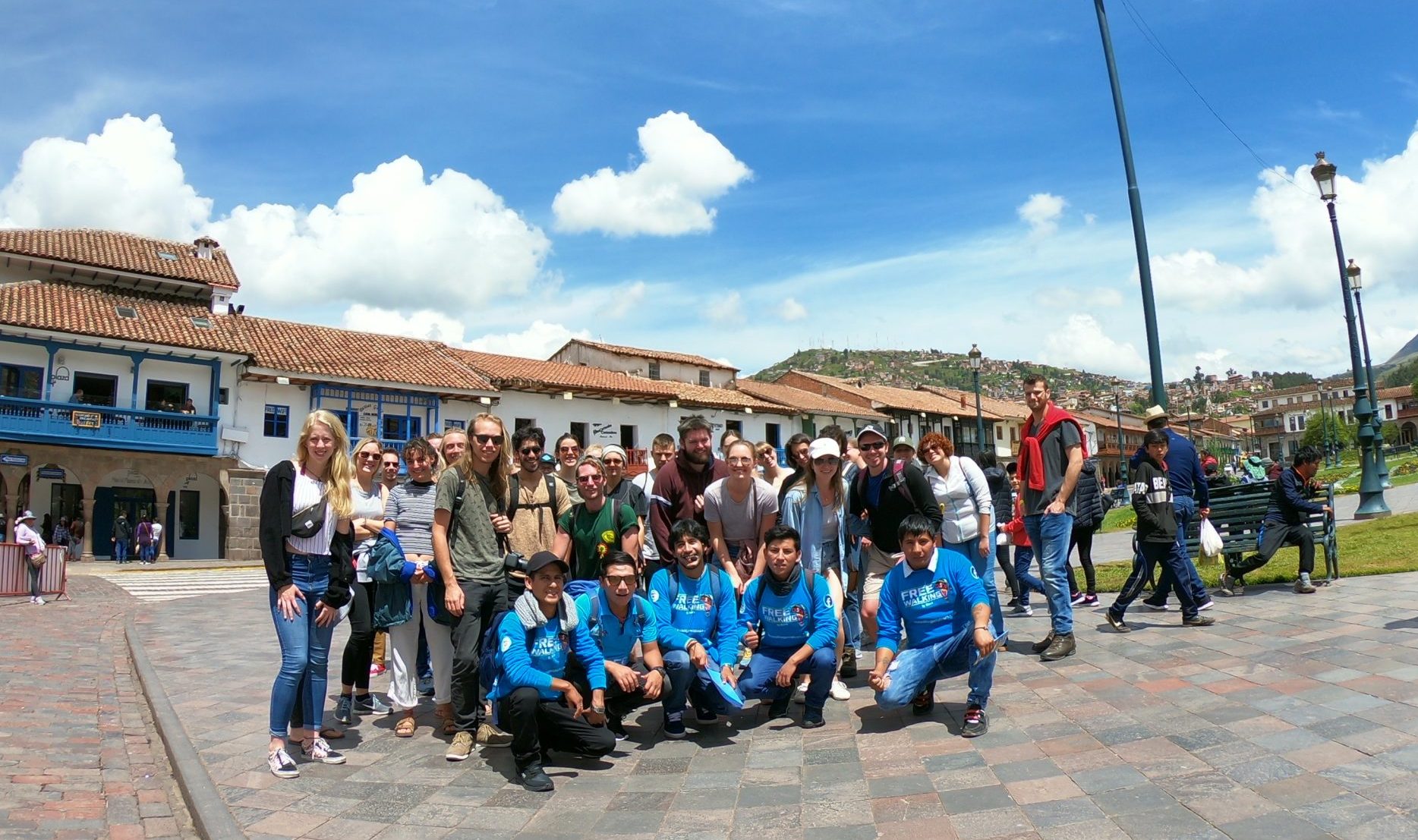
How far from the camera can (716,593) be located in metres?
5.16

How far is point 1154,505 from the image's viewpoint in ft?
20.8

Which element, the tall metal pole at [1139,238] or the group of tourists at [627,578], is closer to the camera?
the group of tourists at [627,578]

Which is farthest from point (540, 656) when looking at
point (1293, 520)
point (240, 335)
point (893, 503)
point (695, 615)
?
point (240, 335)

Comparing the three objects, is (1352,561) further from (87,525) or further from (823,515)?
(87,525)

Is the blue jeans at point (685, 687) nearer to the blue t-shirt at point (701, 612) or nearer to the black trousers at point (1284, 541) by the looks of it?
the blue t-shirt at point (701, 612)

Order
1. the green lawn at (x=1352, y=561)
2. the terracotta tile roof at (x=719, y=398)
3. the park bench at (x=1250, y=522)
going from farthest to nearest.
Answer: the terracotta tile roof at (x=719, y=398), the green lawn at (x=1352, y=561), the park bench at (x=1250, y=522)

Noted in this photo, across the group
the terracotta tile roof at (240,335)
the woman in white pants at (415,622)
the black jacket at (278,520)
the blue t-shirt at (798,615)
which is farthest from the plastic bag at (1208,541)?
the terracotta tile roof at (240,335)

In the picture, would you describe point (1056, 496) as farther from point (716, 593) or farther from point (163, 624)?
point (163, 624)

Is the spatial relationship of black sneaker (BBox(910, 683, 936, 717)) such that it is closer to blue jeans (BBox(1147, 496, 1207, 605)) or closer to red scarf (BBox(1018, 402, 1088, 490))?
red scarf (BBox(1018, 402, 1088, 490))

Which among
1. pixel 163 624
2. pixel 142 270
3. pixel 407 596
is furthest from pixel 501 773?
pixel 142 270

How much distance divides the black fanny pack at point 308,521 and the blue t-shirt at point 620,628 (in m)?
1.46

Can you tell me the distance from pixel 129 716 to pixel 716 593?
4049mm

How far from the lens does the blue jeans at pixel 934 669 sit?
4.48 meters

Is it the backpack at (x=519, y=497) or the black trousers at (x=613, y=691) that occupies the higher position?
the backpack at (x=519, y=497)
